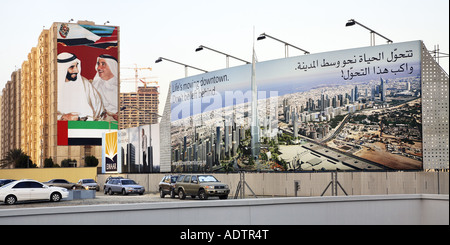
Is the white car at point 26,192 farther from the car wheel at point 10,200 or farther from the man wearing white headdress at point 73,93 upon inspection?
the man wearing white headdress at point 73,93

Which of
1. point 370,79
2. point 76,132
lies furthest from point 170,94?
point 76,132

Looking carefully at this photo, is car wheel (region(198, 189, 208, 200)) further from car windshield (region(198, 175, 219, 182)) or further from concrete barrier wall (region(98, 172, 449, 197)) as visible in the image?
concrete barrier wall (region(98, 172, 449, 197))

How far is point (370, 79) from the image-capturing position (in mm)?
39969

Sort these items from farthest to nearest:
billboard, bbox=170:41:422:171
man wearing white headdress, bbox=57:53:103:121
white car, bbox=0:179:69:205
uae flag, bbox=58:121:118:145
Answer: man wearing white headdress, bbox=57:53:103:121 → uae flag, bbox=58:121:118:145 → billboard, bbox=170:41:422:171 → white car, bbox=0:179:69:205

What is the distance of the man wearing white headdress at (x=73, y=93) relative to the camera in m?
135

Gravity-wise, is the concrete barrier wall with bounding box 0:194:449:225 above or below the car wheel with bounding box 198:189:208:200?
above

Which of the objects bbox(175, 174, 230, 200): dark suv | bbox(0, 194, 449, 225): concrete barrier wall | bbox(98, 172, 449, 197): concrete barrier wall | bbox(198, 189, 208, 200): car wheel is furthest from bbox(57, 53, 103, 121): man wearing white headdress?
bbox(0, 194, 449, 225): concrete barrier wall

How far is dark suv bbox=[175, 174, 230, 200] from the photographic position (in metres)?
33.4

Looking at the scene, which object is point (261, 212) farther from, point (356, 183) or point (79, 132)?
point (79, 132)

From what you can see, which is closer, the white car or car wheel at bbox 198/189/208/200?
car wheel at bbox 198/189/208/200

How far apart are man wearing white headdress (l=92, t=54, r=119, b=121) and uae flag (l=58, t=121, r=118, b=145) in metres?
4.76

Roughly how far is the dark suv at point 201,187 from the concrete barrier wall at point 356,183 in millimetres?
6854

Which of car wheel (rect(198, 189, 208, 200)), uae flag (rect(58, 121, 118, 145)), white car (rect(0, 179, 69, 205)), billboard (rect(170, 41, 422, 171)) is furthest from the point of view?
uae flag (rect(58, 121, 118, 145))

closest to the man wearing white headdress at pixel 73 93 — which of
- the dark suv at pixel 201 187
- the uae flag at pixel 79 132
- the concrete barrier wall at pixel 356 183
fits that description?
the uae flag at pixel 79 132
